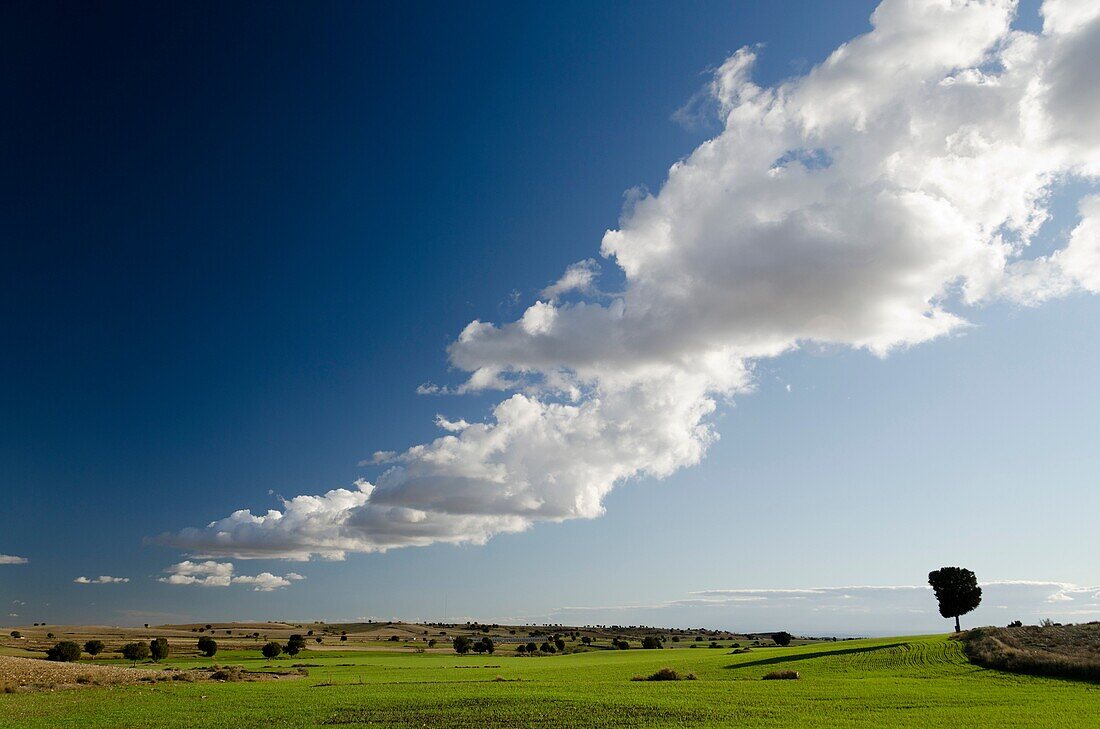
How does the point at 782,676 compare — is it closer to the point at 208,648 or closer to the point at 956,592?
the point at 956,592

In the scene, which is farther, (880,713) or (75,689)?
(75,689)

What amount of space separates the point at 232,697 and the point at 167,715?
42.9 feet

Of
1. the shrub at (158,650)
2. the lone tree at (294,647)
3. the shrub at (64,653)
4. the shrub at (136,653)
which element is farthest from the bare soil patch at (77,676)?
the lone tree at (294,647)

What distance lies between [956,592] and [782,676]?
76.6 m

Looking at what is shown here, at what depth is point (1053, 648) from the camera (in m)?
64.1

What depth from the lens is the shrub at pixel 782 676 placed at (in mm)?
65188

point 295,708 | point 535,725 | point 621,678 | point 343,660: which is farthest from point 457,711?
point 343,660

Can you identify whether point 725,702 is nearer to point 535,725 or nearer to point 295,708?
point 535,725

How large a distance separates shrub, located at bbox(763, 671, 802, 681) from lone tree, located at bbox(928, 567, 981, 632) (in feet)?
243

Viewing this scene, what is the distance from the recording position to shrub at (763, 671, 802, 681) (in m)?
65.2

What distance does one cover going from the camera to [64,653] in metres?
130

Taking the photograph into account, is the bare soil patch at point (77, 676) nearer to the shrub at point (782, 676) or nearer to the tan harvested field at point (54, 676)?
the tan harvested field at point (54, 676)

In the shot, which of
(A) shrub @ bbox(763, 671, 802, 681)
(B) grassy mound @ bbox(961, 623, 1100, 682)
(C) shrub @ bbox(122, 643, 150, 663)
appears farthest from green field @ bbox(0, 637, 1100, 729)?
(C) shrub @ bbox(122, 643, 150, 663)

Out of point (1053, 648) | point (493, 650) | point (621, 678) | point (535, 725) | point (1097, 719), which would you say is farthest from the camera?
point (493, 650)
